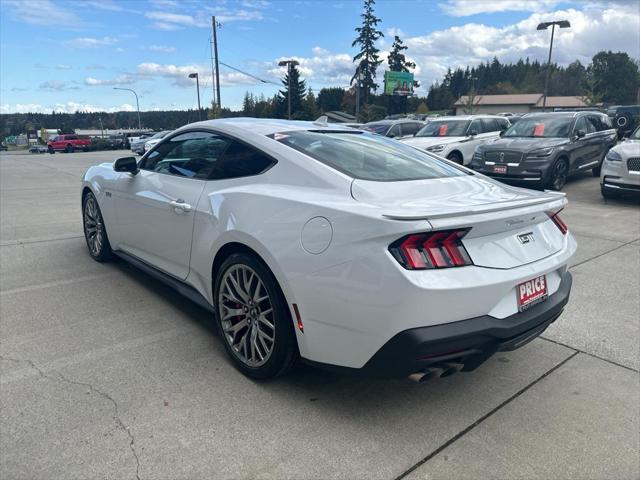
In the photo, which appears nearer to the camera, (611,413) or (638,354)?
(611,413)

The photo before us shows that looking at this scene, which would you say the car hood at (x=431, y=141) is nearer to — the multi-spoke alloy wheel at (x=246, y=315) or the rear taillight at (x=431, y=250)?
the multi-spoke alloy wheel at (x=246, y=315)

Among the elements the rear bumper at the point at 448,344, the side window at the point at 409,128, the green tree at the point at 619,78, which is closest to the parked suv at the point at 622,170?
the rear bumper at the point at 448,344

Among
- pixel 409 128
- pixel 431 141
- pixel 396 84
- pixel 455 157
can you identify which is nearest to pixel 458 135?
pixel 455 157

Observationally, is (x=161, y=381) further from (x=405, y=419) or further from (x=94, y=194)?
(x=94, y=194)

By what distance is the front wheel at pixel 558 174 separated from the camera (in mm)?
9875

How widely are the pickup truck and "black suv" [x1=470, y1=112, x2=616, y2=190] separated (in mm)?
45885

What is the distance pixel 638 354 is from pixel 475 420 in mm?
1531

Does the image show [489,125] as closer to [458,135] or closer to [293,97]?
[458,135]

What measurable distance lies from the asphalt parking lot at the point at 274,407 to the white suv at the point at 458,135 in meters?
8.40

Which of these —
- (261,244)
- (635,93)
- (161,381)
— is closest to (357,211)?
(261,244)

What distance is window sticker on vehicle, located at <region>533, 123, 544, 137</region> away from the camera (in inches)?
424

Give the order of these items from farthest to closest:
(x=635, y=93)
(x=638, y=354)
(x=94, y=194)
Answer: (x=635, y=93) < (x=94, y=194) < (x=638, y=354)

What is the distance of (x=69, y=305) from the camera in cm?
407

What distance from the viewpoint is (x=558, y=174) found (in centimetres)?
1012
